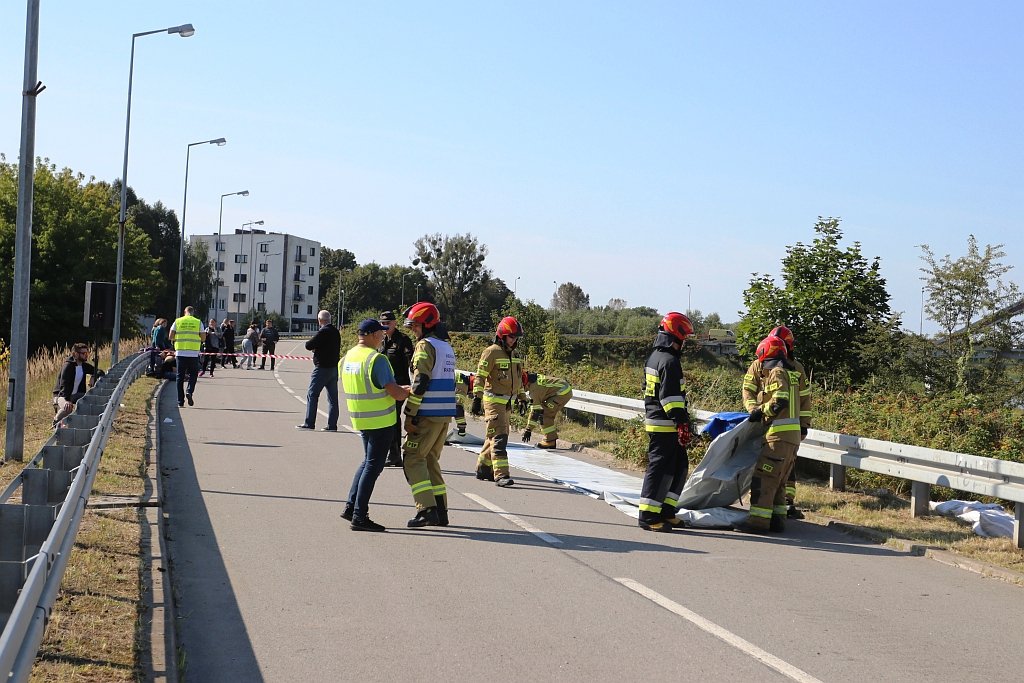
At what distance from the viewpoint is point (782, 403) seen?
→ 9.78 m

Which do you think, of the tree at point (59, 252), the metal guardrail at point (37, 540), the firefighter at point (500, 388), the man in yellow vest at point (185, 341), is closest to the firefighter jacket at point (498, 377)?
the firefighter at point (500, 388)

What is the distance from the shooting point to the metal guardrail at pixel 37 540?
12.5 ft

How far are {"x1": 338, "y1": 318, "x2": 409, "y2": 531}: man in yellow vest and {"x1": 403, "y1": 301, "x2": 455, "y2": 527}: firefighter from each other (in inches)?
8.4

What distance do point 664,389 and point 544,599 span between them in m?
3.06

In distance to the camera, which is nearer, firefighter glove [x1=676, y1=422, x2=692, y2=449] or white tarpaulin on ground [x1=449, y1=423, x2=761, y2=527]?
firefighter glove [x1=676, y1=422, x2=692, y2=449]

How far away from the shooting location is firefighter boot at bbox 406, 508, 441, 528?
371 inches

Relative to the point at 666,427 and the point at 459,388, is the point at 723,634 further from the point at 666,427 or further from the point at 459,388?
the point at 459,388

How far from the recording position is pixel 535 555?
8.46m

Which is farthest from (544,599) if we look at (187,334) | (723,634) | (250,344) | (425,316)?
(250,344)

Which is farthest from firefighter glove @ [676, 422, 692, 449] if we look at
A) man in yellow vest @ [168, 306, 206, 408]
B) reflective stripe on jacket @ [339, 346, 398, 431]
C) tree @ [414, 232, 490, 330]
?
tree @ [414, 232, 490, 330]

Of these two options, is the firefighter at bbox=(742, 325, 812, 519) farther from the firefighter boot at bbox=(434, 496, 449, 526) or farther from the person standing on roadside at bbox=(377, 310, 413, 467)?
the person standing on roadside at bbox=(377, 310, 413, 467)

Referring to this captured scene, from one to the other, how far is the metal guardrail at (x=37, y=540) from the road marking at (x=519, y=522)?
371cm

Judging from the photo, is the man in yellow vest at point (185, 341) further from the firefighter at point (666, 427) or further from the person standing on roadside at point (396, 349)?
the firefighter at point (666, 427)

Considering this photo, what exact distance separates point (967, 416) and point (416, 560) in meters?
7.58
